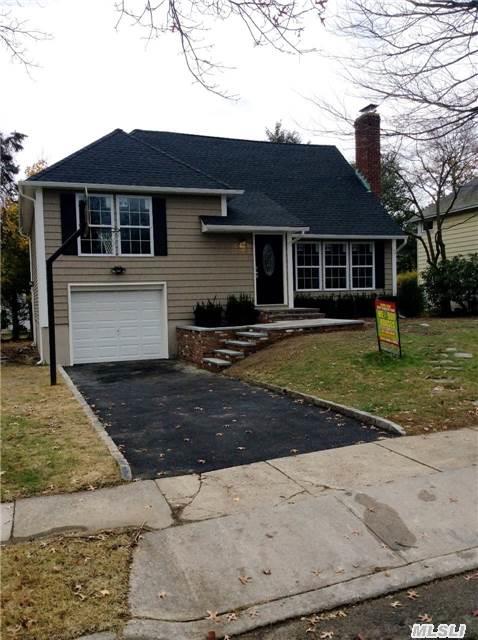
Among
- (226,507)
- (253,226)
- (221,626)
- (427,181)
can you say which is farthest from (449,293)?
(221,626)

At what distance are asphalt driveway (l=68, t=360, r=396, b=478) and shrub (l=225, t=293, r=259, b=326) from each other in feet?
14.7

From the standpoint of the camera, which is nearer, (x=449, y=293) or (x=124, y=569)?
(x=124, y=569)

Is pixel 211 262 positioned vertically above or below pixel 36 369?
above

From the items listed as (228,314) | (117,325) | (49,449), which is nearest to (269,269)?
(228,314)

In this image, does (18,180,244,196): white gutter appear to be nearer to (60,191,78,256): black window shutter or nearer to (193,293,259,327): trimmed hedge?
(60,191,78,256): black window shutter

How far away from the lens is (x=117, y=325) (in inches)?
576

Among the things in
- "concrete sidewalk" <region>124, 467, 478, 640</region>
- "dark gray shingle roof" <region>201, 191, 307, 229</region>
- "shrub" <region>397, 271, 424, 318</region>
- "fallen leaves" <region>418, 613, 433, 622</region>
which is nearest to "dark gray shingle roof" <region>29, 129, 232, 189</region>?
"dark gray shingle roof" <region>201, 191, 307, 229</region>

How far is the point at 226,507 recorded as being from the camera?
4176 millimetres

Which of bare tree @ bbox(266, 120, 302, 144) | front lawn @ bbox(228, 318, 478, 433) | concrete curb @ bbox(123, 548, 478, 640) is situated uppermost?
bare tree @ bbox(266, 120, 302, 144)

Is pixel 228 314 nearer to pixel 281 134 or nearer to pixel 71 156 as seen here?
pixel 71 156

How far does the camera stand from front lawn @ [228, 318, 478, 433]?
22.2ft

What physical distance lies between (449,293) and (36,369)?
44.9ft

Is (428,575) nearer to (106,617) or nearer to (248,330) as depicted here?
(106,617)

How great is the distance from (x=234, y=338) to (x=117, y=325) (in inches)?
139
